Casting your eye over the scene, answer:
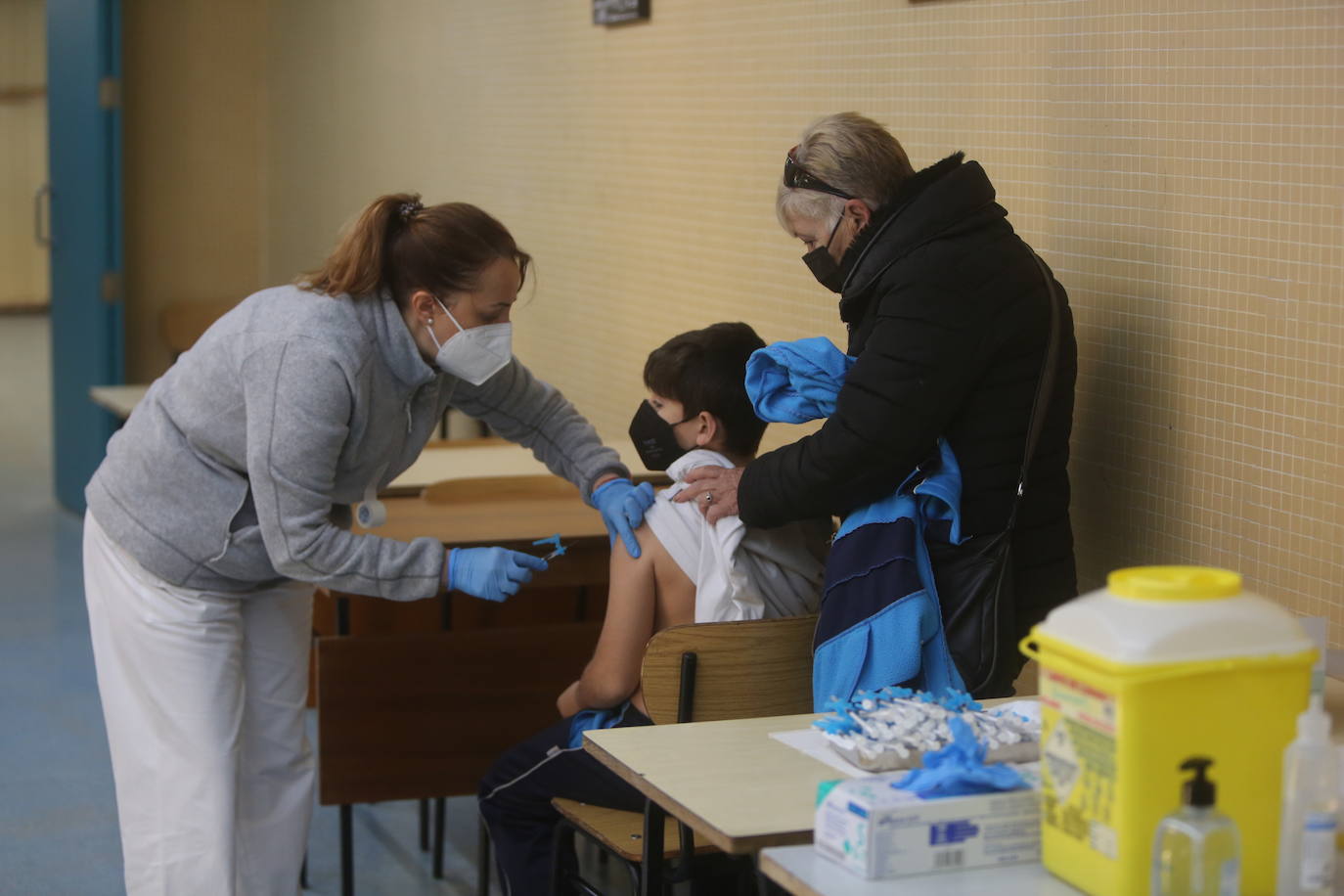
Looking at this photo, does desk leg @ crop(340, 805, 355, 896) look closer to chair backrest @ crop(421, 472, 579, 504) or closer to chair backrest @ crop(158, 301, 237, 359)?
chair backrest @ crop(421, 472, 579, 504)

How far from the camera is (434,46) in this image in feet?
17.1

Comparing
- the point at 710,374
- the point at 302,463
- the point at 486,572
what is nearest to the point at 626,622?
the point at 486,572

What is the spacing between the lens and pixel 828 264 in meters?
2.14

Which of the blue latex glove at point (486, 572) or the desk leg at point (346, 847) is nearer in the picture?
the blue latex glove at point (486, 572)

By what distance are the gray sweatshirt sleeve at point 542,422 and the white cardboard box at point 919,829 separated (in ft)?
4.49

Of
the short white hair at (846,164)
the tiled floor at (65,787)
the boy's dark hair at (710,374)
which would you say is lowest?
the tiled floor at (65,787)

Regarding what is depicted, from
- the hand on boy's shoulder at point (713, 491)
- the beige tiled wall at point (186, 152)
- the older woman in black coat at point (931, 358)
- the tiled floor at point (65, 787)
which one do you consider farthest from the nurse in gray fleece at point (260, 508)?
the beige tiled wall at point (186, 152)

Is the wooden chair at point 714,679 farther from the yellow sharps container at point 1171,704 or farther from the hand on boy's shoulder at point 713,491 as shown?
the yellow sharps container at point 1171,704

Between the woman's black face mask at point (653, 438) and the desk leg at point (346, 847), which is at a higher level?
the woman's black face mask at point (653, 438)

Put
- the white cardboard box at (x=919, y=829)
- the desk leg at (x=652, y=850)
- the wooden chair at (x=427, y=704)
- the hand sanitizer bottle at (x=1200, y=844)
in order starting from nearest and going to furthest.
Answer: the hand sanitizer bottle at (x=1200, y=844) < the white cardboard box at (x=919, y=829) < the desk leg at (x=652, y=850) < the wooden chair at (x=427, y=704)

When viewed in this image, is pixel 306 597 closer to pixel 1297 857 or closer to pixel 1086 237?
pixel 1086 237

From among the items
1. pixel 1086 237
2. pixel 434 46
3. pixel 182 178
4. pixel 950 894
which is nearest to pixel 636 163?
pixel 434 46

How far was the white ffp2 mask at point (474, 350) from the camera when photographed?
2.26 metres

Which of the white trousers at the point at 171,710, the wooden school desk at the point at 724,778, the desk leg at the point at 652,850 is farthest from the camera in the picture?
the white trousers at the point at 171,710
